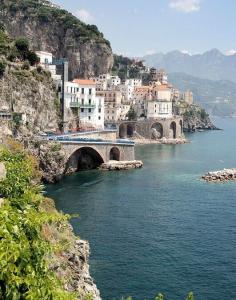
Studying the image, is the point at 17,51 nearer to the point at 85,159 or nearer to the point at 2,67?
the point at 2,67

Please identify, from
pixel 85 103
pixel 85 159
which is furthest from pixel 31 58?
pixel 85 159

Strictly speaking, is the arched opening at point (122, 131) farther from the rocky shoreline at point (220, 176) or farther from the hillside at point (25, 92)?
the rocky shoreline at point (220, 176)

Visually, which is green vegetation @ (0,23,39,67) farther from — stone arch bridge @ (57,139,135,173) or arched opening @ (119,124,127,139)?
arched opening @ (119,124,127,139)

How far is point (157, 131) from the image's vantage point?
503 ft

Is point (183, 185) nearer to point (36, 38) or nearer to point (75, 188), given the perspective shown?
point (75, 188)

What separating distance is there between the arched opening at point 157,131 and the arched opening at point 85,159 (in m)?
61.6

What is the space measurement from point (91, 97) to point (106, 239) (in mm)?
67330

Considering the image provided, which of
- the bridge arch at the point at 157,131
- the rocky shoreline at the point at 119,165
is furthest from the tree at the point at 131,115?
the rocky shoreline at the point at 119,165

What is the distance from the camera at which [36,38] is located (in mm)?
160000

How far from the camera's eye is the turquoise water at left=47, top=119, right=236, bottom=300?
38.6 metres

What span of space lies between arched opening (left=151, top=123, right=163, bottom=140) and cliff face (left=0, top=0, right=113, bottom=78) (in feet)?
80.8

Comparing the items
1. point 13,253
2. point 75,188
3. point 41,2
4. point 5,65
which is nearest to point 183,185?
point 75,188

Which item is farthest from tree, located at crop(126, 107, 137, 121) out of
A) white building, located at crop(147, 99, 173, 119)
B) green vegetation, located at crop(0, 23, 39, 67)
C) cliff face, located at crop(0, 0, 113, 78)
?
green vegetation, located at crop(0, 23, 39, 67)

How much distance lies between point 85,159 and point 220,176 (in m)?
24.3
